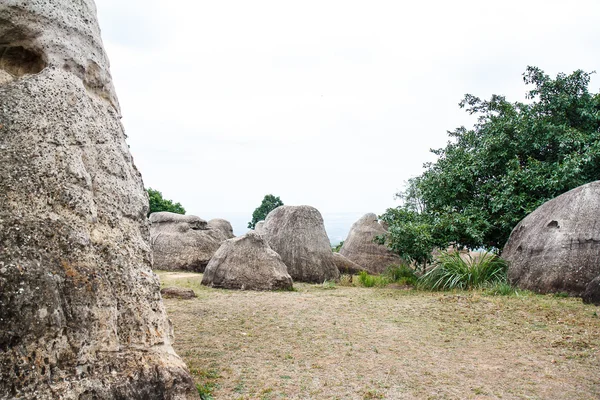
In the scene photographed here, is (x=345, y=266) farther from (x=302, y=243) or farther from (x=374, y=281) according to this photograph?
(x=374, y=281)

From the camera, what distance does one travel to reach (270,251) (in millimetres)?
9148

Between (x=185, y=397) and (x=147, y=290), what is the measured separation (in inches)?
29.4

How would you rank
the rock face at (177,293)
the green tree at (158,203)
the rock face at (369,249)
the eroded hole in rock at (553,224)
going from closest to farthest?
1. the rock face at (177,293)
2. the eroded hole in rock at (553,224)
3. the rock face at (369,249)
4. the green tree at (158,203)

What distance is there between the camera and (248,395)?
3.45 metres

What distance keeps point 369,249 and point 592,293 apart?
23.0ft

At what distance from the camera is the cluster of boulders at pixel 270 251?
8.80 meters

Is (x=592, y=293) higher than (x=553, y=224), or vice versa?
(x=553, y=224)

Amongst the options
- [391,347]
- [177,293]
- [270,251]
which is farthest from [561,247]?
[177,293]

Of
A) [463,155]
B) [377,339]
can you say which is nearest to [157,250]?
[463,155]

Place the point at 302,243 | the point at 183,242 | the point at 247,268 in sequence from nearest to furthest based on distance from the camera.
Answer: the point at 247,268
the point at 302,243
the point at 183,242

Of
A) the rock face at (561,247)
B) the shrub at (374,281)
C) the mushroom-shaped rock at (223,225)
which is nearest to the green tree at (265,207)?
A: the mushroom-shaped rock at (223,225)

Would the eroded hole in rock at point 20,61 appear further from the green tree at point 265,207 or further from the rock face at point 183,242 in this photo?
the green tree at point 265,207

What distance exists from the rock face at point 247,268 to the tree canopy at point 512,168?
251 cm

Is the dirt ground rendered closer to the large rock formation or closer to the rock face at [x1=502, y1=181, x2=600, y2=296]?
the rock face at [x1=502, y1=181, x2=600, y2=296]
